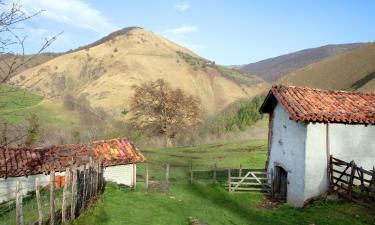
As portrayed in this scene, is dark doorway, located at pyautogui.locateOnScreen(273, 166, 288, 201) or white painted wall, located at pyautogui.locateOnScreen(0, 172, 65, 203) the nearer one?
dark doorway, located at pyautogui.locateOnScreen(273, 166, 288, 201)

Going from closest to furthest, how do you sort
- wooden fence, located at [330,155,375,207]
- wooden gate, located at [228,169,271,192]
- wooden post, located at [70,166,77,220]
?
wooden post, located at [70,166,77,220]
wooden fence, located at [330,155,375,207]
wooden gate, located at [228,169,271,192]

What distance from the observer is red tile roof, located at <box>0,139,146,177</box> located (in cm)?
2702

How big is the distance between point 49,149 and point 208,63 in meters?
127

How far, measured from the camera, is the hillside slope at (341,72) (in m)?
76.4

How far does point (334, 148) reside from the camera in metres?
22.3

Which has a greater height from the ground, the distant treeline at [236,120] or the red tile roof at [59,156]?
the distant treeline at [236,120]

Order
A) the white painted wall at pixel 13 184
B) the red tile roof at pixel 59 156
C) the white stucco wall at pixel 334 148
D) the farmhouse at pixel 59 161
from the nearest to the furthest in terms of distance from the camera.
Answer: the white stucco wall at pixel 334 148, the white painted wall at pixel 13 184, the farmhouse at pixel 59 161, the red tile roof at pixel 59 156

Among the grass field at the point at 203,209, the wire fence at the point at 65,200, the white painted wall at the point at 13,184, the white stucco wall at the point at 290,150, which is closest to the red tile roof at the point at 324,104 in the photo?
the white stucco wall at the point at 290,150

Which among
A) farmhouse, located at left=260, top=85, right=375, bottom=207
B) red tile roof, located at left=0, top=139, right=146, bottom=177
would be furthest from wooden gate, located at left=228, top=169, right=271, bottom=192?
red tile roof, located at left=0, top=139, right=146, bottom=177

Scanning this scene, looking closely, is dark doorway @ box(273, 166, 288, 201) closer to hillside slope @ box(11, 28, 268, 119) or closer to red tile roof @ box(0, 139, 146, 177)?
red tile roof @ box(0, 139, 146, 177)

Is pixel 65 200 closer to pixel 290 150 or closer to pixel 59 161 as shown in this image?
pixel 290 150

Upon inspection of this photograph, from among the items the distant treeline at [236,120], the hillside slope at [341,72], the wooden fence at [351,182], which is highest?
the hillside slope at [341,72]

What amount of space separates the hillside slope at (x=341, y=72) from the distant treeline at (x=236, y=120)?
45.1 feet

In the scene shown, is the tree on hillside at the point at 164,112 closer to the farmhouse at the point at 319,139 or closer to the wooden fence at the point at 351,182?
the farmhouse at the point at 319,139
